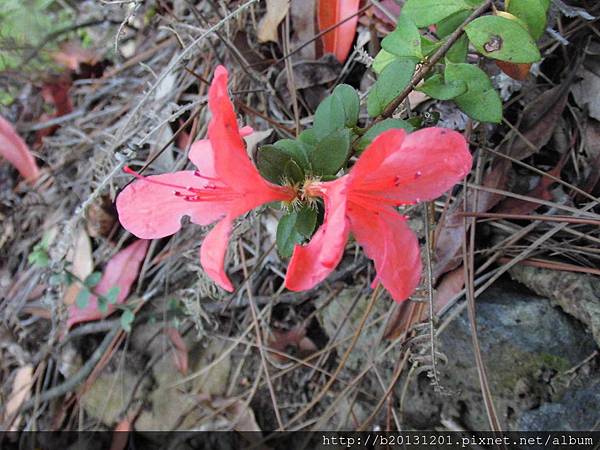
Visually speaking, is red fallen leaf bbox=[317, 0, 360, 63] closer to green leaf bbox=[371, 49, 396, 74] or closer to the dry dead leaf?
green leaf bbox=[371, 49, 396, 74]

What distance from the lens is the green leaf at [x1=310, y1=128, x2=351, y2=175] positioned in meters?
1.02

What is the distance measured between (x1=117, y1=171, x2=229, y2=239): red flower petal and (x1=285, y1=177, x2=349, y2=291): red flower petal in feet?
0.86

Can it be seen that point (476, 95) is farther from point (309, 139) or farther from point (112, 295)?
point (112, 295)

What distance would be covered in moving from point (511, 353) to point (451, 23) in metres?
0.87

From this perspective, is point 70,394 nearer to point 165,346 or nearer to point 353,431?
point 165,346

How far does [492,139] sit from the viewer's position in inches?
60.5

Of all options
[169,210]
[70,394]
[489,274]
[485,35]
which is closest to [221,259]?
[169,210]

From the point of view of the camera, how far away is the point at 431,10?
3.67ft

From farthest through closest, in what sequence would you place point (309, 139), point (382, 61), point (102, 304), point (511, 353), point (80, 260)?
point (80, 260) < point (102, 304) < point (511, 353) < point (382, 61) < point (309, 139)

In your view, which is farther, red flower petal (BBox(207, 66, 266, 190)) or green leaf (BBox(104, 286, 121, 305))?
green leaf (BBox(104, 286, 121, 305))

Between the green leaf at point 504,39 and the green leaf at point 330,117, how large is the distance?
1.02ft

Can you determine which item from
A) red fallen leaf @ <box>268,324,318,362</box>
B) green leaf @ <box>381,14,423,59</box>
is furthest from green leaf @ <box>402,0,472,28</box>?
→ red fallen leaf @ <box>268,324,318,362</box>

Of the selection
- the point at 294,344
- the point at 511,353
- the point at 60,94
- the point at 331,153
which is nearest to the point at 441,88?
the point at 331,153

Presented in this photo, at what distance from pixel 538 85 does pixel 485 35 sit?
537 millimetres
